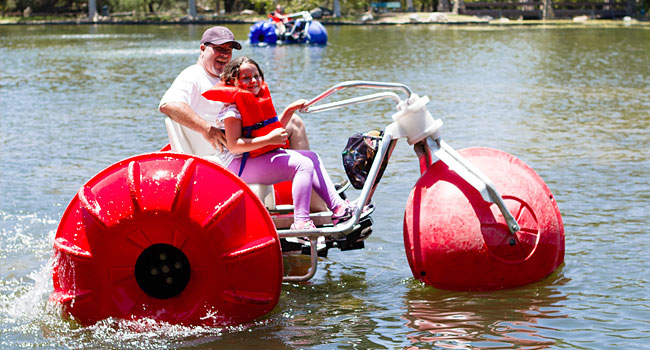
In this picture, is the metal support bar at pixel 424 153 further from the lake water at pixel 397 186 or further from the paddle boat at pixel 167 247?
the paddle boat at pixel 167 247

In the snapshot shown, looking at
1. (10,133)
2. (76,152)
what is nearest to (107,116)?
(10,133)

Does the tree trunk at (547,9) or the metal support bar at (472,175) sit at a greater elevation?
the tree trunk at (547,9)

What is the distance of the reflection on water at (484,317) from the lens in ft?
17.0

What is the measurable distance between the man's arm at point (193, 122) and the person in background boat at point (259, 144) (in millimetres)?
113

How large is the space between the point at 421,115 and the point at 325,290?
1.44 m

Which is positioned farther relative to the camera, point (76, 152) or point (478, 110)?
point (478, 110)

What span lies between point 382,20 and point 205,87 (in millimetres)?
56130

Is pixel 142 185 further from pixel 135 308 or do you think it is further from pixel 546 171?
pixel 546 171

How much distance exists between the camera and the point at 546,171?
10.5 meters

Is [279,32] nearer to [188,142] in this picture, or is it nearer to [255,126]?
[188,142]

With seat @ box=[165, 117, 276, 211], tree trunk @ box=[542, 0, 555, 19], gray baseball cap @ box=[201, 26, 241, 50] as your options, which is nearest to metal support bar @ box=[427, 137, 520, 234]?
seat @ box=[165, 117, 276, 211]

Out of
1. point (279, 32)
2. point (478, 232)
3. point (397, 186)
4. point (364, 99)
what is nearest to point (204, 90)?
point (364, 99)

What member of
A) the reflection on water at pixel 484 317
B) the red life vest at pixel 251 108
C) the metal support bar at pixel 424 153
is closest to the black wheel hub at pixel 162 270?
the red life vest at pixel 251 108

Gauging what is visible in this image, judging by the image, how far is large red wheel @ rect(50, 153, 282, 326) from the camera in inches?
196
